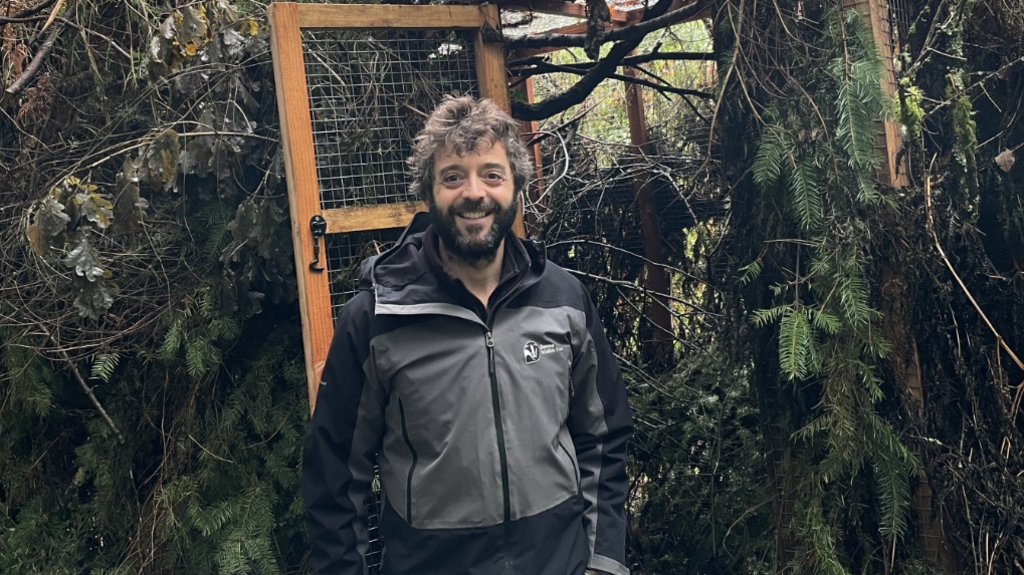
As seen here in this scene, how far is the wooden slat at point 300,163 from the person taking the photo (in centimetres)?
339

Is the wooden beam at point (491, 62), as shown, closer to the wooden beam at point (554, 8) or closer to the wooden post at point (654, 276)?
the wooden beam at point (554, 8)

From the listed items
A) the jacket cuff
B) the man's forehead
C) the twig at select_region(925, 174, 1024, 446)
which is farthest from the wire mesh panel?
the twig at select_region(925, 174, 1024, 446)

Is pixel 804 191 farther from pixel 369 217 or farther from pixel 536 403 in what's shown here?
pixel 369 217

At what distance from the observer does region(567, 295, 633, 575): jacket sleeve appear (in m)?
2.82

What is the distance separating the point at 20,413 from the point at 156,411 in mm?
654

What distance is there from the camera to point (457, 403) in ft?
8.50

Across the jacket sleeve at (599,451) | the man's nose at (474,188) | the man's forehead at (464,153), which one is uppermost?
the man's forehead at (464,153)

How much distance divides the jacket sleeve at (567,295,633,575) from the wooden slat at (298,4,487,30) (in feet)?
4.61

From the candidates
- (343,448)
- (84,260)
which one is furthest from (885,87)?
(84,260)

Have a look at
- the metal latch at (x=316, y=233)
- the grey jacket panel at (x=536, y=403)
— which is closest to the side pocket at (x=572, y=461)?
the grey jacket panel at (x=536, y=403)

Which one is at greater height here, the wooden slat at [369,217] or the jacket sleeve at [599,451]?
the wooden slat at [369,217]

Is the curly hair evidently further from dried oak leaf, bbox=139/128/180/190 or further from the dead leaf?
the dead leaf

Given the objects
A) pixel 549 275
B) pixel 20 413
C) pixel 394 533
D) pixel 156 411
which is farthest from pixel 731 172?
pixel 20 413

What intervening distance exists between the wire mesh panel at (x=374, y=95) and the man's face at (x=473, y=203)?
953 mm
